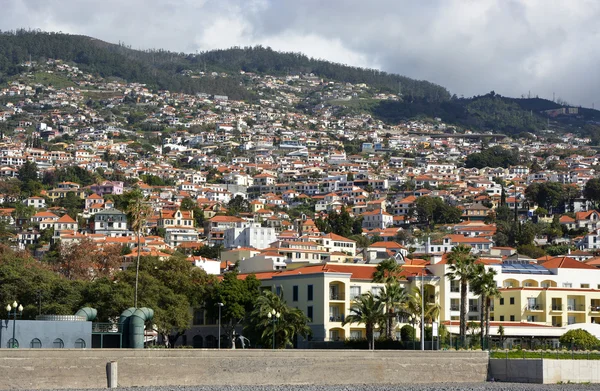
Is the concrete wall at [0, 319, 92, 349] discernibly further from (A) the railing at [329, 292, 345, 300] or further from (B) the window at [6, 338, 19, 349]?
(A) the railing at [329, 292, 345, 300]

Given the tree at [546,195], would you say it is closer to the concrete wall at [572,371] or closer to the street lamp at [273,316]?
the concrete wall at [572,371]

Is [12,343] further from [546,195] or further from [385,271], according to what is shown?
[546,195]

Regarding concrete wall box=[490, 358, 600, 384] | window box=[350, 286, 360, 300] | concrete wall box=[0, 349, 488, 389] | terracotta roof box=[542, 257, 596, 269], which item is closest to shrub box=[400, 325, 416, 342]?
window box=[350, 286, 360, 300]

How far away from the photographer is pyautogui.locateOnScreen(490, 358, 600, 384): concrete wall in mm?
61562

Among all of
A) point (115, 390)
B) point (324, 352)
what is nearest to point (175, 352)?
point (115, 390)

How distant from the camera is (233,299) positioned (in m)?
76.4

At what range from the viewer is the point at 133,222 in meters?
75.2

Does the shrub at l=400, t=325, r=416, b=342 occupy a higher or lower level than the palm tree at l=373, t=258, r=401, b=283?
lower

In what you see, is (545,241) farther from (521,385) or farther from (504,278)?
(521,385)

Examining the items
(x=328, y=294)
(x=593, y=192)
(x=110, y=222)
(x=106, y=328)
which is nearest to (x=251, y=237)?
(x=110, y=222)

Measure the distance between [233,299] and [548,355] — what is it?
907 inches

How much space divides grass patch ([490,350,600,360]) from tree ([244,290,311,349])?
40.1ft

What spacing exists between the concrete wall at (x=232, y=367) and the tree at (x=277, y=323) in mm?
8844

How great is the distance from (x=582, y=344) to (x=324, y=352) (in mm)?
19856
